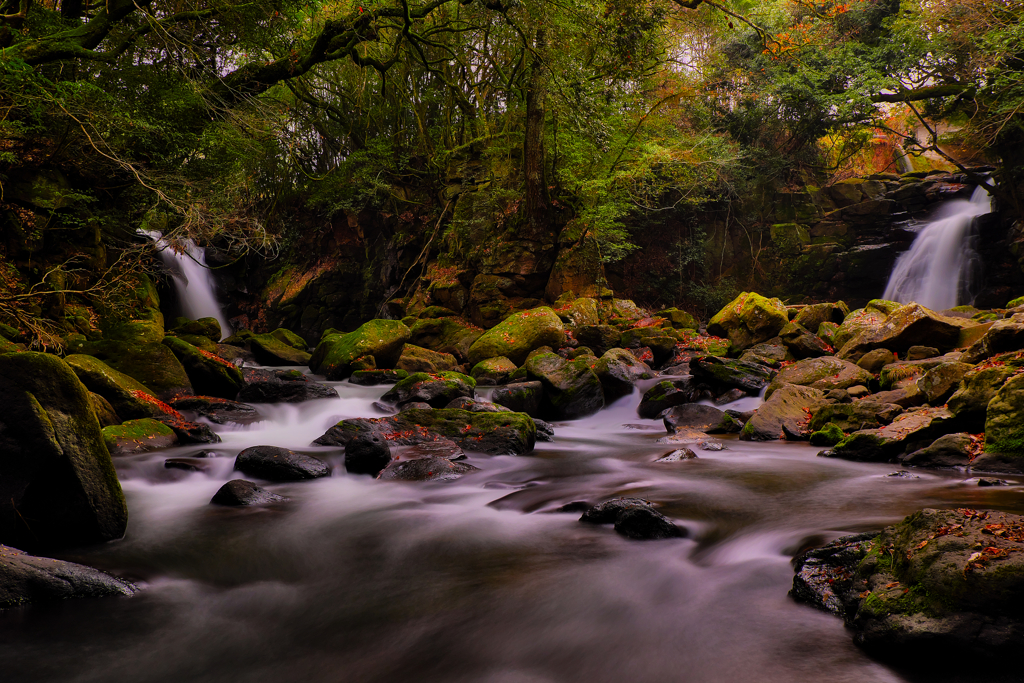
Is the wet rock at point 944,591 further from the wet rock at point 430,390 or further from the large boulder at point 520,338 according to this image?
the large boulder at point 520,338

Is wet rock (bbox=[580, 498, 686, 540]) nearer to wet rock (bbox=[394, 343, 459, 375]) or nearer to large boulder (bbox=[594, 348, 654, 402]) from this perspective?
large boulder (bbox=[594, 348, 654, 402])

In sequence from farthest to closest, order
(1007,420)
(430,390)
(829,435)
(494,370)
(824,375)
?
(494,370) → (430,390) → (824,375) → (829,435) → (1007,420)

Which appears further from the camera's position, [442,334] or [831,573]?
[442,334]

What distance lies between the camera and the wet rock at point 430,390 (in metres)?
9.89

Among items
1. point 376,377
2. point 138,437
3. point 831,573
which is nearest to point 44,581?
point 138,437

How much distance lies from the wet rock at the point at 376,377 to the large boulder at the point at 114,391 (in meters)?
4.81

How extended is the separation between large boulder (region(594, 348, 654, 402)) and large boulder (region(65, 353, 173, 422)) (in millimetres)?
7463

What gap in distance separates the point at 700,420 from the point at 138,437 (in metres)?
7.79

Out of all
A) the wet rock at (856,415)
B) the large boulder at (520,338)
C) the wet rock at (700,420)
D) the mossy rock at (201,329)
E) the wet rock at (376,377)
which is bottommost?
the wet rock at (700,420)

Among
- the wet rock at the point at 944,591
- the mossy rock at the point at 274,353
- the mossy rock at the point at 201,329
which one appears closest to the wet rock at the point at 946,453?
the wet rock at the point at 944,591

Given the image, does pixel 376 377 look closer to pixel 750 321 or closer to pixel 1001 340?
pixel 750 321

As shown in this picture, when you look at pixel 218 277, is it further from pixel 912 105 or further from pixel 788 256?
pixel 912 105

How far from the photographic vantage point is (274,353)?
15328 millimetres

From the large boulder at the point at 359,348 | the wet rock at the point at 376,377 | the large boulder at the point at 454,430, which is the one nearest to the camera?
the large boulder at the point at 454,430
